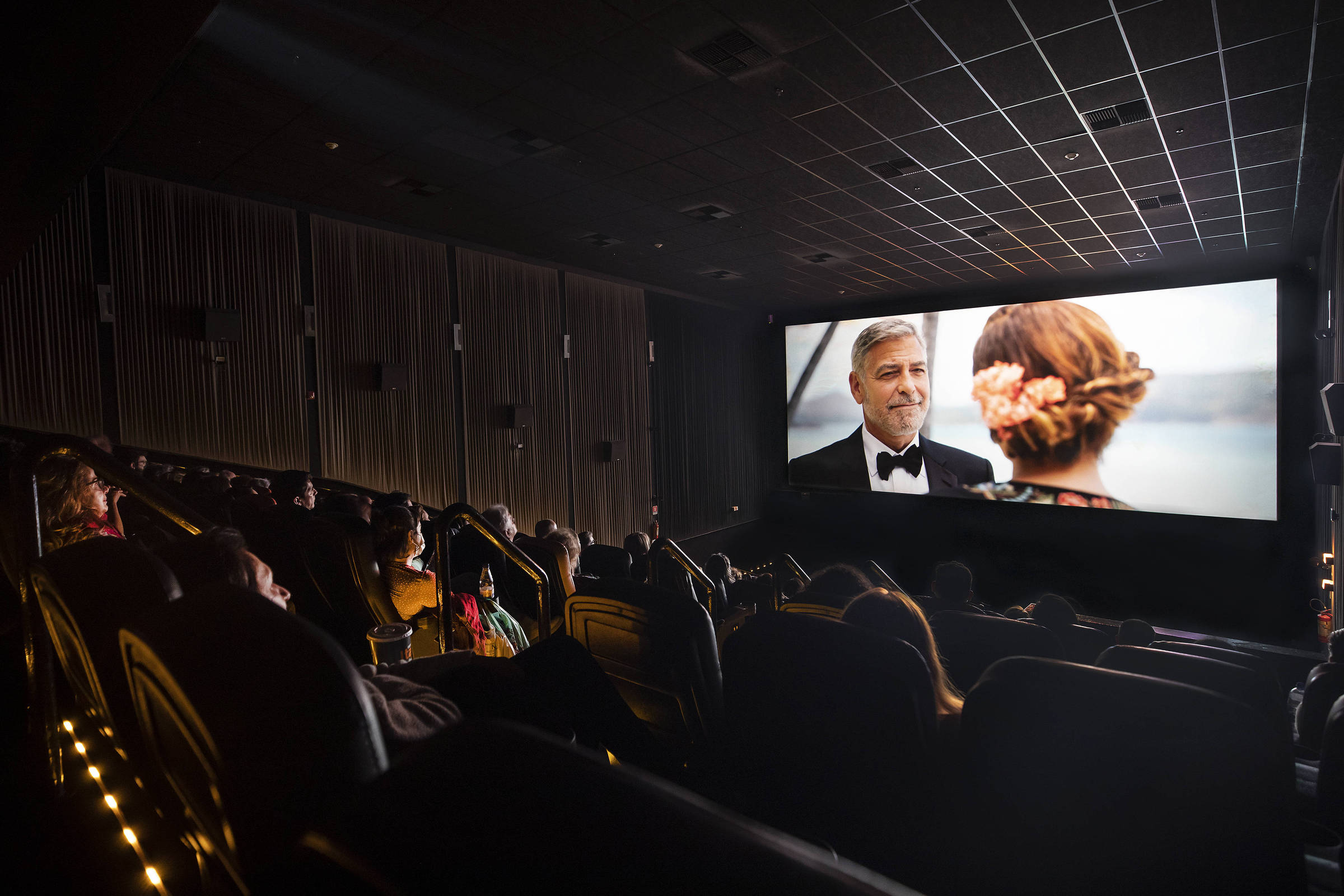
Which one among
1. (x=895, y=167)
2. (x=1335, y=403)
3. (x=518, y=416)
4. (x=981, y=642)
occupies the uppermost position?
(x=895, y=167)

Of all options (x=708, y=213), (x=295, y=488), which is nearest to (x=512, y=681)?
(x=295, y=488)

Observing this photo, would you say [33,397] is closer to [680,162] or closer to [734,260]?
[680,162]

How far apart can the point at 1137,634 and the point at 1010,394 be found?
27.6 ft

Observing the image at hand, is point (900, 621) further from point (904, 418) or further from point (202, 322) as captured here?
point (904, 418)

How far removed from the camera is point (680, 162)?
5.77 m

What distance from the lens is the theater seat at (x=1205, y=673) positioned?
1.69 meters

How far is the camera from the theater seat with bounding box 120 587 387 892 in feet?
2.02

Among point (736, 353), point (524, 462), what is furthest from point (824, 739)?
point (736, 353)

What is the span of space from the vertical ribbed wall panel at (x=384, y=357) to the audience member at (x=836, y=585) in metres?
5.48

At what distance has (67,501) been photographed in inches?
104

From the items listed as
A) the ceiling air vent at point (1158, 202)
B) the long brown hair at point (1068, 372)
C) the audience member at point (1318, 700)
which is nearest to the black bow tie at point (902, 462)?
the long brown hair at point (1068, 372)

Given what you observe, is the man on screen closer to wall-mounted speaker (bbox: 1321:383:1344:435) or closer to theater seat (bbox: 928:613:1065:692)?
wall-mounted speaker (bbox: 1321:383:1344:435)

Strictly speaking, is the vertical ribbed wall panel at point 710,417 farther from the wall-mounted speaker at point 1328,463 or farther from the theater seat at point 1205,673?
the theater seat at point 1205,673

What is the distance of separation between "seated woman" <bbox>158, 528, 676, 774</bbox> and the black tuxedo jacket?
10741 millimetres
